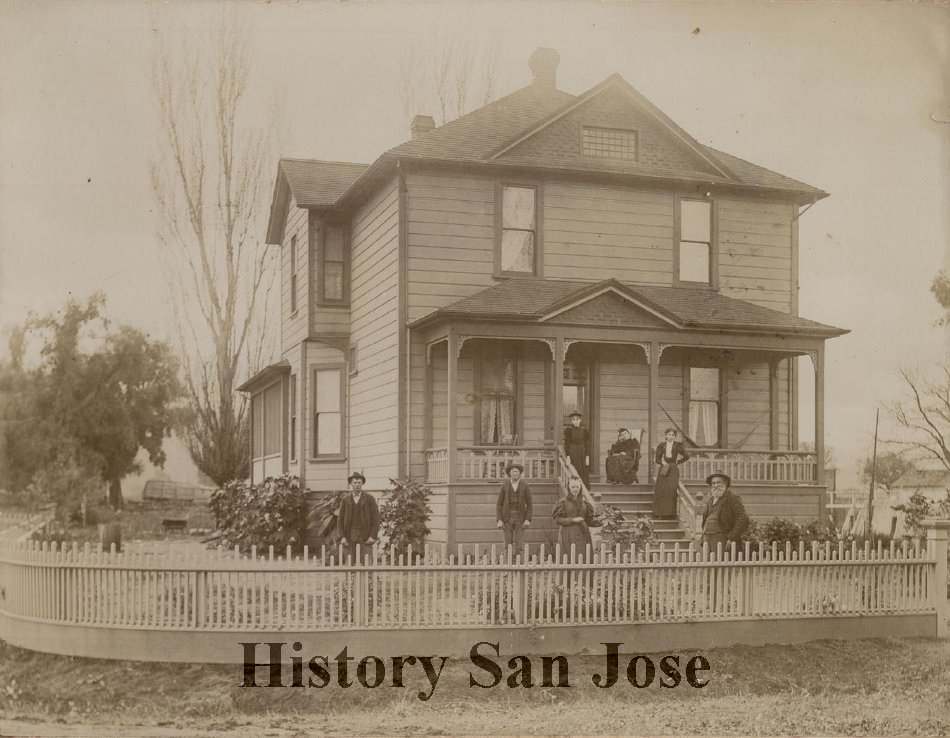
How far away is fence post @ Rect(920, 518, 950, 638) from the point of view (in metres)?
13.1

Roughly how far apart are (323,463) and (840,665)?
10.7m

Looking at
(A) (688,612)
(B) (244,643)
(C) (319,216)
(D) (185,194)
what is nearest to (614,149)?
(C) (319,216)

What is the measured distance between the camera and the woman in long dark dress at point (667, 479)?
16250 millimetres

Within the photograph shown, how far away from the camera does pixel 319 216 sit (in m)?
20.1

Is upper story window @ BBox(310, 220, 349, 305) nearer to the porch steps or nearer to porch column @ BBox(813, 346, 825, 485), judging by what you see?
the porch steps

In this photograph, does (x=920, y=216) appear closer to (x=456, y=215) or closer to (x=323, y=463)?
(x=456, y=215)

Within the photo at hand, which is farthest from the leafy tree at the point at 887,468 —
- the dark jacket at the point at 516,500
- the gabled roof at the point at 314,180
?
the gabled roof at the point at 314,180

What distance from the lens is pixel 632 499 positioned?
16.7 meters

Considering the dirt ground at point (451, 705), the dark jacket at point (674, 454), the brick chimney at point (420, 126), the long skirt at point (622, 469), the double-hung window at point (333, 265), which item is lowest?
the dirt ground at point (451, 705)

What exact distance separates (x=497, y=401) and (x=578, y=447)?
174 cm

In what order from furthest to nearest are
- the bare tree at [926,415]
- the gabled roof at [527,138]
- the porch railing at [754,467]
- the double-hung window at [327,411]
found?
the double-hung window at [327,411] < the porch railing at [754,467] < the gabled roof at [527,138] < the bare tree at [926,415]

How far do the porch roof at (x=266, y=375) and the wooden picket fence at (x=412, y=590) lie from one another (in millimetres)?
10205

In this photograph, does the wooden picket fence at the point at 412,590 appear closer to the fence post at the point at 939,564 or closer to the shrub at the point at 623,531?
the fence post at the point at 939,564

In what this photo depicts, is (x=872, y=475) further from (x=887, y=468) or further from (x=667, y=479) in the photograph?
(x=667, y=479)
